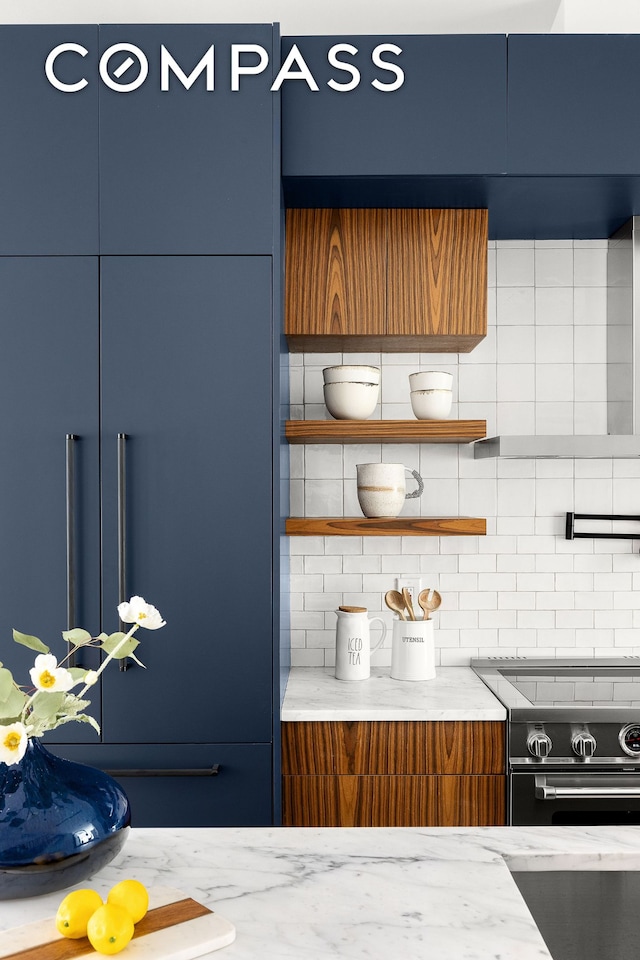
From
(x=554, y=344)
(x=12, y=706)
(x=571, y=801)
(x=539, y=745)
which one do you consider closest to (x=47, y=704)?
(x=12, y=706)

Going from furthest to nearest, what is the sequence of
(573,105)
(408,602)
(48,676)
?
1. (408,602)
2. (573,105)
3. (48,676)

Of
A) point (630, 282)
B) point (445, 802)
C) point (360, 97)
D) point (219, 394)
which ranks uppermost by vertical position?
point (360, 97)

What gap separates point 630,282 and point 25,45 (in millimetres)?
1965

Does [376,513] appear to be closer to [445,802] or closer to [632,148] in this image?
[445,802]

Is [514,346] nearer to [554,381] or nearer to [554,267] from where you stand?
[554,381]

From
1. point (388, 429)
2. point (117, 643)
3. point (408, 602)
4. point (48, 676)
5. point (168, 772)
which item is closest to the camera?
point (48, 676)

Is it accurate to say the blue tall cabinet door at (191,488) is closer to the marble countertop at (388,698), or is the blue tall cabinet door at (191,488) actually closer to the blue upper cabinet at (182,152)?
the blue upper cabinet at (182,152)

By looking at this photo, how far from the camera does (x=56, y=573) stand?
2115mm

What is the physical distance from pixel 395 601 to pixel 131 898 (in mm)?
1695

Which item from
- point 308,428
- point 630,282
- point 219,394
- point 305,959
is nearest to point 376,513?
point 308,428

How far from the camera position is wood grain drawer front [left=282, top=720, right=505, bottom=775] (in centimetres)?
216

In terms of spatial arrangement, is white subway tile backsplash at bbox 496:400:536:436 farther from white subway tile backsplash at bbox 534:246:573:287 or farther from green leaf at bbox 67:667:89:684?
green leaf at bbox 67:667:89:684

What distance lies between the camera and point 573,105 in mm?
2217

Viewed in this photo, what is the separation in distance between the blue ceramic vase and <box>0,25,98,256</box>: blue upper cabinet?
149 centimetres
